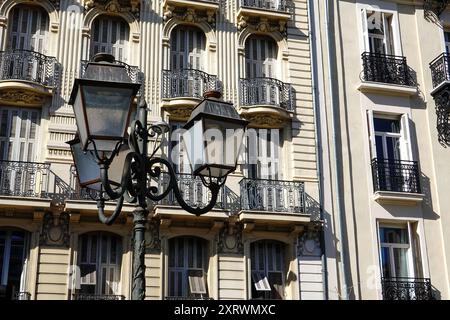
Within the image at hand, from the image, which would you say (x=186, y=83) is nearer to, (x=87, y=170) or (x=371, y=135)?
(x=371, y=135)

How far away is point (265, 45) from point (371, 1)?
3.50 meters

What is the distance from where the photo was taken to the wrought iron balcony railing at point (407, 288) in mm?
16016

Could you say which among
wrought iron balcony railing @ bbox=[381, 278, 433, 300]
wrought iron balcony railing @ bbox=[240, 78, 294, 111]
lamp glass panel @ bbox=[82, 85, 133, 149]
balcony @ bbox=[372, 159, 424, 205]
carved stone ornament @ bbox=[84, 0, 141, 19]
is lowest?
wrought iron balcony railing @ bbox=[381, 278, 433, 300]

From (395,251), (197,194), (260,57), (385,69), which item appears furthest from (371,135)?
(197,194)

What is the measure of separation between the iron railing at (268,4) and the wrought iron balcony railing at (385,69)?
2.55 metres

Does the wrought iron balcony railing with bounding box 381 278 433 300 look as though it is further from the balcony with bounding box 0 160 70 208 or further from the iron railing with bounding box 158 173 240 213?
the balcony with bounding box 0 160 70 208

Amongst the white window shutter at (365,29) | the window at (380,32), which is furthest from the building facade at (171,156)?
the window at (380,32)

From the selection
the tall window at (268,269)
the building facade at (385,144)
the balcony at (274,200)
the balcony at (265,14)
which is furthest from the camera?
the balcony at (265,14)

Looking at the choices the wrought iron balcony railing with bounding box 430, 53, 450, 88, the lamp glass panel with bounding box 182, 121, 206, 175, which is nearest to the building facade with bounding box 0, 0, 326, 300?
the wrought iron balcony railing with bounding box 430, 53, 450, 88

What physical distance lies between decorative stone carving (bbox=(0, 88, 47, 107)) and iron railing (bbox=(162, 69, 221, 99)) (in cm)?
293

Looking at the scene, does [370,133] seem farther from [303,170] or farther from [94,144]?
[94,144]

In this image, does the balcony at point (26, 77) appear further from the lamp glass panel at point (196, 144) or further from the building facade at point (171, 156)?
the lamp glass panel at point (196, 144)

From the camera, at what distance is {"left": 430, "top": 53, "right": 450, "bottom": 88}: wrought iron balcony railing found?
18297 millimetres

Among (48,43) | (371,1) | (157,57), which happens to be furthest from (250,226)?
(371,1)
